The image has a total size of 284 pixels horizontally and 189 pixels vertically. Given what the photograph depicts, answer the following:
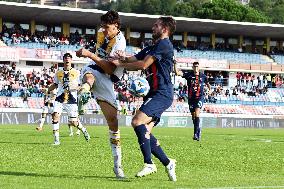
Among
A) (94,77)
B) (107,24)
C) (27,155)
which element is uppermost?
(107,24)

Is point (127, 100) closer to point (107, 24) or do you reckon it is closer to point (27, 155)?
point (27, 155)

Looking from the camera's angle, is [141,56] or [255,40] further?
[255,40]

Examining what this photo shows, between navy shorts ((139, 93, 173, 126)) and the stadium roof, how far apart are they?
2094 inches

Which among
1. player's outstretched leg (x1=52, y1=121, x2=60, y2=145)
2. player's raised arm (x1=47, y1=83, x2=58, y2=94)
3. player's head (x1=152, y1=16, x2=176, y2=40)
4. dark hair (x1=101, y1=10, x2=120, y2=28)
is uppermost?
dark hair (x1=101, y1=10, x2=120, y2=28)

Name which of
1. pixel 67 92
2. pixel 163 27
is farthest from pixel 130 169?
pixel 67 92

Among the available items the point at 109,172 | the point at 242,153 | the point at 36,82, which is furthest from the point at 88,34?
the point at 109,172

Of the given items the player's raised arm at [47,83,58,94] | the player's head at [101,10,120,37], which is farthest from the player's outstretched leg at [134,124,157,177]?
the player's raised arm at [47,83,58,94]

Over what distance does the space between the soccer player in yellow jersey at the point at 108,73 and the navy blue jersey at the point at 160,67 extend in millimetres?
597

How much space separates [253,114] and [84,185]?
165 ft

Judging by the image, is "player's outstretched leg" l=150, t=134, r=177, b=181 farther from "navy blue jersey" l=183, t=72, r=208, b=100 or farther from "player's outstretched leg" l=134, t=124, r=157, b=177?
"navy blue jersey" l=183, t=72, r=208, b=100

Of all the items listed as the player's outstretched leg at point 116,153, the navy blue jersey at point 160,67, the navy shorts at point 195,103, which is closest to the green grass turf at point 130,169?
the player's outstretched leg at point 116,153

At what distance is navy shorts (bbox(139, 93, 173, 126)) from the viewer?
10.7 meters

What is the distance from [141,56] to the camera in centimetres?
1074

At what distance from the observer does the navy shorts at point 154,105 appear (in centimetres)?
1071
